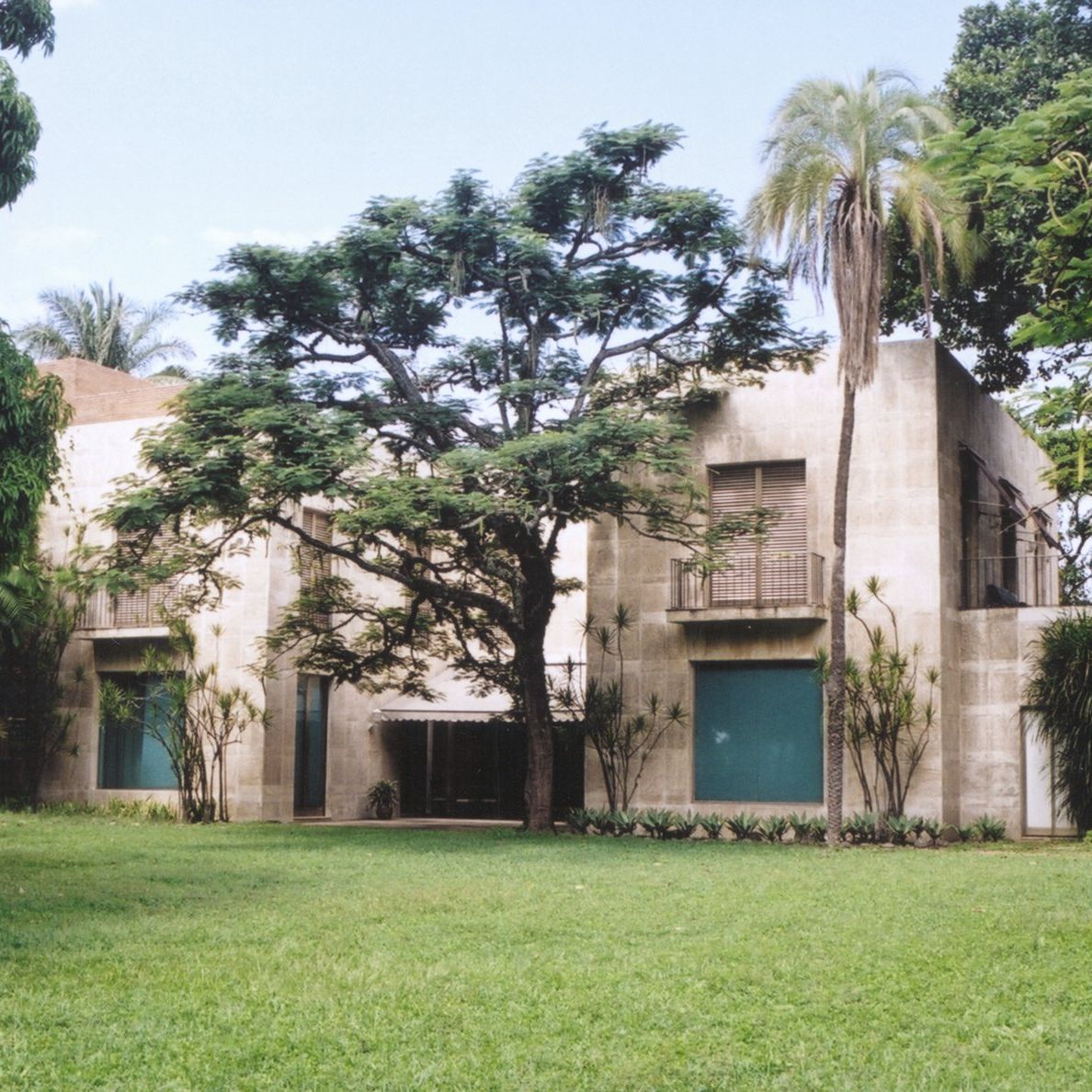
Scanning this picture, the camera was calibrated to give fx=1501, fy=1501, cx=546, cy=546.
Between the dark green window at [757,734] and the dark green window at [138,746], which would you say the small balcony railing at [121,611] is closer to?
the dark green window at [138,746]

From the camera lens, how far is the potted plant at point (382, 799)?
92.0 ft

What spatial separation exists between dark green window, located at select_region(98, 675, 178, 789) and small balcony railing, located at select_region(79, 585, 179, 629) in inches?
42.3

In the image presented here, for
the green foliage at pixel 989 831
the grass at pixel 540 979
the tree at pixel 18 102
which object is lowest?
the green foliage at pixel 989 831

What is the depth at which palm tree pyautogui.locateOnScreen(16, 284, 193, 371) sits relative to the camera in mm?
41691

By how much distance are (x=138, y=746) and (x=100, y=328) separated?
1868 cm

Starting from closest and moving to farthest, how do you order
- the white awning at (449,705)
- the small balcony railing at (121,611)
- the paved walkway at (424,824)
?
the paved walkway at (424,824)
the white awning at (449,705)
the small balcony railing at (121,611)

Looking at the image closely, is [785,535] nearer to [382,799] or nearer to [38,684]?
[382,799]

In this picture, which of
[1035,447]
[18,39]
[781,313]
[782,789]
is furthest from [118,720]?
[1035,447]

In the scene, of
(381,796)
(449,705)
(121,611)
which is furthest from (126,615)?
(449,705)

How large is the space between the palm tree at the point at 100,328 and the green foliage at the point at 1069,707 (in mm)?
28192

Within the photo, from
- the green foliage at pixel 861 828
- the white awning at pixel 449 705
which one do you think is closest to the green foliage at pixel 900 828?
the green foliage at pixel 861 828

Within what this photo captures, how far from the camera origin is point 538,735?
70.7ft

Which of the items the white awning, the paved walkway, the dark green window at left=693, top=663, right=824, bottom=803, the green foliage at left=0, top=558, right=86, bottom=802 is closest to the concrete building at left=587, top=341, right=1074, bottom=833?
the dark green window at left=693, top=663, right=824, bottom=803

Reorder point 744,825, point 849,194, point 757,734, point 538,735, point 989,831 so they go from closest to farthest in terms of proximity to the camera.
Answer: point 849,194 < point 989,831 < point 744,825 < point 538,735 < point 757,734
